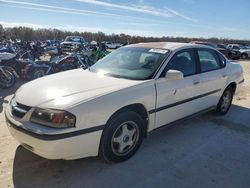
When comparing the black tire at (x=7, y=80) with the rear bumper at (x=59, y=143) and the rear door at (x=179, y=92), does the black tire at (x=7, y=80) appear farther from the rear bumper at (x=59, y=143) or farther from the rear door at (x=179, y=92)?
the rear door at (x=179, y=92)

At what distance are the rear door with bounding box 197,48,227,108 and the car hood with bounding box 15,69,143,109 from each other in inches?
66.0

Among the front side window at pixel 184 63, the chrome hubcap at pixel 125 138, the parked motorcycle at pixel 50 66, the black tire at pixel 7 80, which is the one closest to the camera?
the chrome hubcap at pixel 125 138

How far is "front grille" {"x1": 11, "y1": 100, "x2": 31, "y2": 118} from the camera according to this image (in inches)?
115

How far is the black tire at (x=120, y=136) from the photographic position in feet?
10.2

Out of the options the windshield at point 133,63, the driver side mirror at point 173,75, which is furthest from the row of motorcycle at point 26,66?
the driver side mirror at point 173,75

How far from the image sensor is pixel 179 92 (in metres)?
3.93

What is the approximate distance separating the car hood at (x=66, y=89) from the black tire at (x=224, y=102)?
2665 mm

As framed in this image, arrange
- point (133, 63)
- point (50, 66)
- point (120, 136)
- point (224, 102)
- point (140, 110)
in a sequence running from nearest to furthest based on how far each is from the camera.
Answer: point (120, 136), point (140, 110), point (133, 63), point (224, 102), point (50, 66)

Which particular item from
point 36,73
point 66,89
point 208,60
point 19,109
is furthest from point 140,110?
point 36,73

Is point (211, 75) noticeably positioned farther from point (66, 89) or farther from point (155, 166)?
point (66, 89)

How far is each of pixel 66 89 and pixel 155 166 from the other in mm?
1518

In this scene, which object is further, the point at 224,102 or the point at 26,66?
the point at 26,66

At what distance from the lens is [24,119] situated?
2.88 metres

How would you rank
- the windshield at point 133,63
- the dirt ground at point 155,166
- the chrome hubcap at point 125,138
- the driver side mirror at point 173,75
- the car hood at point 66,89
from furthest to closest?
the windshield at point 133,63 → the driver side mirror at point 173,75 → the chrome hubcap at point 125,138 → the dirt ground at point 155,166 → the car hood at point 66,89
